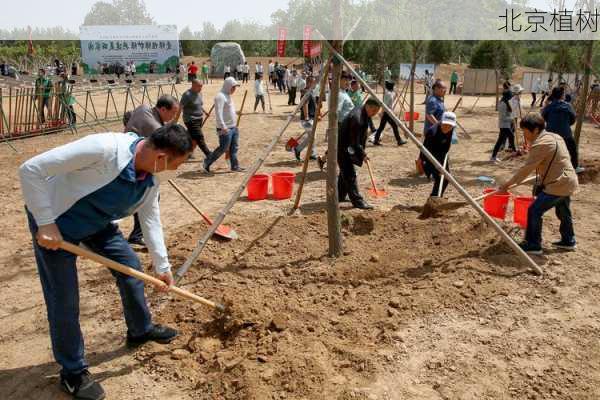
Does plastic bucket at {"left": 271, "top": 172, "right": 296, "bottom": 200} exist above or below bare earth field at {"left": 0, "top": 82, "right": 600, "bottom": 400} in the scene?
above

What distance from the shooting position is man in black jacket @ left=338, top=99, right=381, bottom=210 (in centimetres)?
610

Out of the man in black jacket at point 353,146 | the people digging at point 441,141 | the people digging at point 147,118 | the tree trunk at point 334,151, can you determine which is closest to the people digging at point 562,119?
the people digging at point 441,141

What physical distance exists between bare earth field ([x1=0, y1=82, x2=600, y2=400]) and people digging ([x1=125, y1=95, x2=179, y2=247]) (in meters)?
0.40

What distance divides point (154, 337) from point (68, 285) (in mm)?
871

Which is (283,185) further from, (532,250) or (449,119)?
(532,250)

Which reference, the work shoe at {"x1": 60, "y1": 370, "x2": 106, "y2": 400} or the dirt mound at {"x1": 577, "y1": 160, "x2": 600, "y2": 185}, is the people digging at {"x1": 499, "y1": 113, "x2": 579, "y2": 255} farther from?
the work shoe at {"x1": 60, "y1": 370, "x2": 106, "y2": 400}

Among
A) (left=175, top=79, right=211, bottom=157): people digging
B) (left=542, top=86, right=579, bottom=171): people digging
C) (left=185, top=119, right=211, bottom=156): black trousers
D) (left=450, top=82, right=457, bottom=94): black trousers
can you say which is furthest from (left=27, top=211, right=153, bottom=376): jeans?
(left=450, top=82, right=457, bottom=94): black trousers

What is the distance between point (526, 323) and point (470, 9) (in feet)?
90.4

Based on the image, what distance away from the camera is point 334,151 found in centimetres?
444

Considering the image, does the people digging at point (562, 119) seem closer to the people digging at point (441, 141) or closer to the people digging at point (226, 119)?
the people digging at point (441, 141)

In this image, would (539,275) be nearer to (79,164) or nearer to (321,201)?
(321,201)

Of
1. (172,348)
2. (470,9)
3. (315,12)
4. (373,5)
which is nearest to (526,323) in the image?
(172,348)

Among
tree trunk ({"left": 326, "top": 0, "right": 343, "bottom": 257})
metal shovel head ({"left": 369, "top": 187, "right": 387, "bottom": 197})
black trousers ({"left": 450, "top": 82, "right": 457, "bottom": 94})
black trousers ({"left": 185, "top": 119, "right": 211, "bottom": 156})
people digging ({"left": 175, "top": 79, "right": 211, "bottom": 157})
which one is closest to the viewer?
tree trunk ({"left": 326, "top": 0, "right": 343, "bottom": 257})

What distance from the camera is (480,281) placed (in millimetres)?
4125
